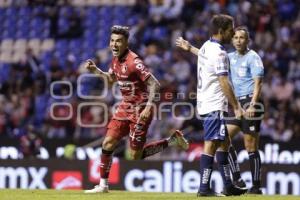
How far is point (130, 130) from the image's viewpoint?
12539 mm

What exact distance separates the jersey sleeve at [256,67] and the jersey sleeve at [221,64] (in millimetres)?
1817

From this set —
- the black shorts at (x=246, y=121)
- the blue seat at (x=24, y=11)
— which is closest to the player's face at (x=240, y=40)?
the black shorts at (x=246, y=121)

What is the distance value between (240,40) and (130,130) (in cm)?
219

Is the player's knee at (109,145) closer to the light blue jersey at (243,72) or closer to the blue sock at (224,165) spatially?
the blue sock at (224,165)

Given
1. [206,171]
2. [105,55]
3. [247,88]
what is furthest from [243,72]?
[105,55]

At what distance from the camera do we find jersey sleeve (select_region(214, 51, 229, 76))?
11.3 meters

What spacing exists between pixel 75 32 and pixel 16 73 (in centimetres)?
251

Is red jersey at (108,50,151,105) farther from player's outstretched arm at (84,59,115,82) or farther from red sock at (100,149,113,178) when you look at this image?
red sock at (100,149,113,178)

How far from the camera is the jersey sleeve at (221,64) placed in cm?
1131

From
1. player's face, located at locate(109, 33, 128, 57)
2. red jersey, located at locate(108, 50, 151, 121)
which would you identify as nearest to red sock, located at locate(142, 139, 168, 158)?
red jersey, located at locate(108, 50, 151, 121)

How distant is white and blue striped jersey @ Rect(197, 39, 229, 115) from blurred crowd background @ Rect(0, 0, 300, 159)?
24.0 feet

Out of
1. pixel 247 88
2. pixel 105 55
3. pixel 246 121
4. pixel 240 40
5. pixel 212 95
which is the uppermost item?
pixel 105 55

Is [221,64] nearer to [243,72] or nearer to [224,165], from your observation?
[224,165]

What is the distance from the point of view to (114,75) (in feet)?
41.5
